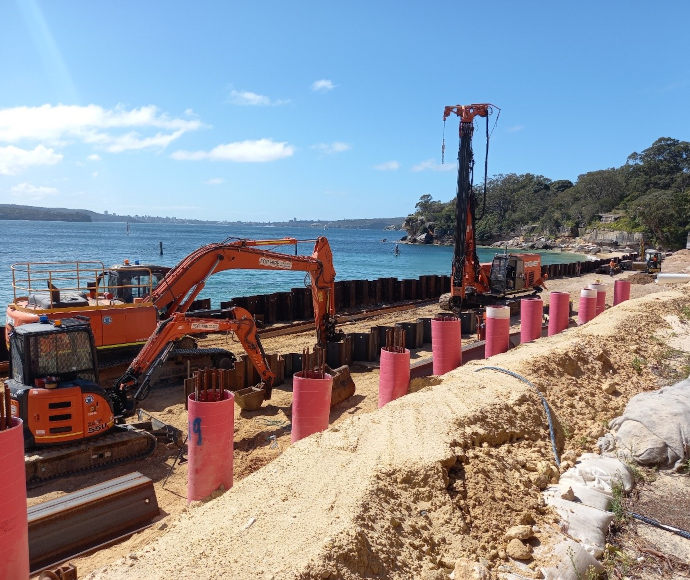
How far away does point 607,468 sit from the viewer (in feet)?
19.7

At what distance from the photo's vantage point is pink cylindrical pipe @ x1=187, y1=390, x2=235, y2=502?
6.41 m

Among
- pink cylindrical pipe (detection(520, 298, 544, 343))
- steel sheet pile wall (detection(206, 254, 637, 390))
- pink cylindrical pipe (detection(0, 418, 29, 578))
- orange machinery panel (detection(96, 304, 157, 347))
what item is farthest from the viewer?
pink cylindrical pipe (detection(520, 298, 544, 343))

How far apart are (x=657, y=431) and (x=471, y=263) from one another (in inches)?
611

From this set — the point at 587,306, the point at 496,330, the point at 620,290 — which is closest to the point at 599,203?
the point at 620,290

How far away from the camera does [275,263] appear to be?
13102 mm

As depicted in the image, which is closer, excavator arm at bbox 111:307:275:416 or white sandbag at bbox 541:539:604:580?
white sandbag at bbox 541:539:604:580

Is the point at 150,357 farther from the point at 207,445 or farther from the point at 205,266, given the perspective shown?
the point at 207,445

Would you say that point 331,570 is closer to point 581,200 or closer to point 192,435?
point 192,435

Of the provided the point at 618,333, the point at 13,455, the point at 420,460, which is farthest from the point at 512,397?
the point at 618,333

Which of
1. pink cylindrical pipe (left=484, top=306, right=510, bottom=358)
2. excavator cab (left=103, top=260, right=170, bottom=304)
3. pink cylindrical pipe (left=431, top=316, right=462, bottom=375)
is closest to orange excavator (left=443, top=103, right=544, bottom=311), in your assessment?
pink cylindrical pipe (left=484, top=306, right=510, bottom=358)

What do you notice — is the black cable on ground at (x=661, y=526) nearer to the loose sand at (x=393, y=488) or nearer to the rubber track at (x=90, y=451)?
the loose sand at (x=393, y=488)

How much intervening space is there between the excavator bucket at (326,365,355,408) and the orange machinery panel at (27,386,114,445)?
4241 millimetres

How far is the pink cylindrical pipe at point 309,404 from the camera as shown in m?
7.87

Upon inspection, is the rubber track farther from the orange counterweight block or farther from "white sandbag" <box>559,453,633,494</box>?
"white sandbag" <box>559,453,633,494</box>
